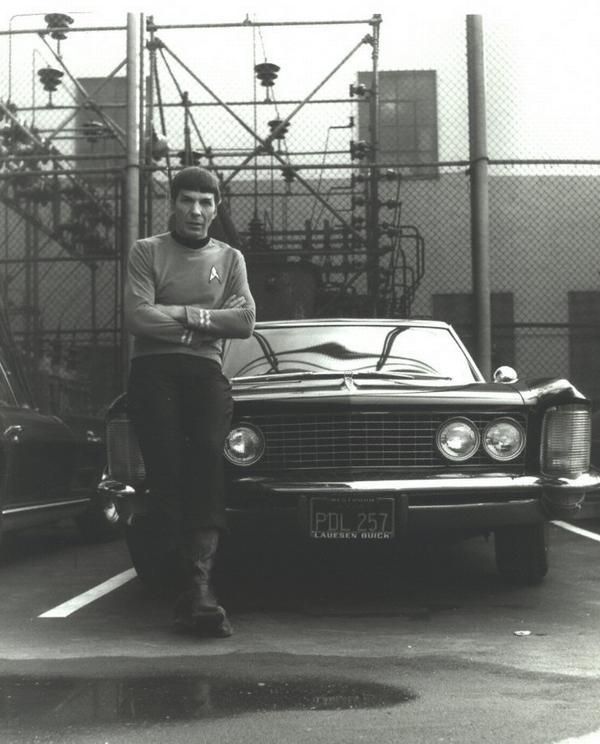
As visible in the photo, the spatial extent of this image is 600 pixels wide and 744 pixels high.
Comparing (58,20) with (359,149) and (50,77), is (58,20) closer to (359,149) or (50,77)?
(50,77)

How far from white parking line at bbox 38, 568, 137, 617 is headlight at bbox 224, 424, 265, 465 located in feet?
3.34

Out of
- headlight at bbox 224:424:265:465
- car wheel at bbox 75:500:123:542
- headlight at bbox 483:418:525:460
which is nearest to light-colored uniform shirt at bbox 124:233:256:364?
headlight at bbox 224:424:265:465

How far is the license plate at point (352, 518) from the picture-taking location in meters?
4.21

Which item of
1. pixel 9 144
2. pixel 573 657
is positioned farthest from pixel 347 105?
pixel 573 657

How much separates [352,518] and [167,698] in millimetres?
1379

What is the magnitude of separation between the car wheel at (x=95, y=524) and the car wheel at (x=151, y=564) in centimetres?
228

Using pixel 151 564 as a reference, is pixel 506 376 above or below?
above

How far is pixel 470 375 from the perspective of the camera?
5332mm

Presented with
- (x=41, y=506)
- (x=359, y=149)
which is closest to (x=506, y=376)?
(x=41, y=506)

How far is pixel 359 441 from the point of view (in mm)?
4410

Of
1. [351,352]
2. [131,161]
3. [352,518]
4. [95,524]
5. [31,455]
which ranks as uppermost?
[131,161]

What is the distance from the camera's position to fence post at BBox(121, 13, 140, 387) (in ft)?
28.1

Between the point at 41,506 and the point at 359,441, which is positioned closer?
the point at 359,441

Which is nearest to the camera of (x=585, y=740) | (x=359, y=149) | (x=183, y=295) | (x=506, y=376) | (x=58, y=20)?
(x=585, y=740)
